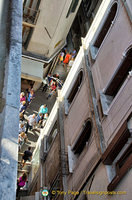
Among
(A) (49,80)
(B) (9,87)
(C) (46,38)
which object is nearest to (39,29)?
(C) (46,38)

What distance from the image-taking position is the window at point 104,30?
13232mm

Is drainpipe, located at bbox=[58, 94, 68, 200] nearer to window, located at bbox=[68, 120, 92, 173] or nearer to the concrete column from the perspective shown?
window, located at bbox=[68, 120, 92, 173]

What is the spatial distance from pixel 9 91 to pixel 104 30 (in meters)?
10.2

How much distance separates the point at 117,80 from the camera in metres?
11.3

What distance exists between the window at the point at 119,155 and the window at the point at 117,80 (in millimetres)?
1860

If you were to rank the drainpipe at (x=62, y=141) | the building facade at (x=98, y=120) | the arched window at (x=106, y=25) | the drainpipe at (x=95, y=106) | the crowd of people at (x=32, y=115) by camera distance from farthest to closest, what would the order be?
the crowd of people at (x=32, y=115) < the drainpipe at (x=62, y=141) < the arched window at (x=106, y=25) < the drainpipe at (x=95, y=106) < the building facade at (x=98, y=120)

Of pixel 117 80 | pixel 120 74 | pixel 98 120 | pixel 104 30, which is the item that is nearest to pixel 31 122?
pixel 98 120

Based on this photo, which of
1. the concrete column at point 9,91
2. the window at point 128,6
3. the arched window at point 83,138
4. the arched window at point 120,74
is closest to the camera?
the concrete column at point 9,91

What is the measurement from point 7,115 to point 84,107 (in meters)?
9.36

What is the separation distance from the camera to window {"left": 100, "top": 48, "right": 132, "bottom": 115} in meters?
10.7

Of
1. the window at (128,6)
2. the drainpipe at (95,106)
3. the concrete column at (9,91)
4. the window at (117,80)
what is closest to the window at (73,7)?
the drainpipe at (95,106)

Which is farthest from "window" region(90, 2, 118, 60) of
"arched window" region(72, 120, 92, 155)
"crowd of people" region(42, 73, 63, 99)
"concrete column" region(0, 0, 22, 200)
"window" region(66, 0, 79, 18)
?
"window" region(66, 0, 79, 18)

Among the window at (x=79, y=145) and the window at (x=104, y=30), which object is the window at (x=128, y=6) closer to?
the window at (x=104, y=30)

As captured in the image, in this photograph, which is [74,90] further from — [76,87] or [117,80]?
[117,80]
